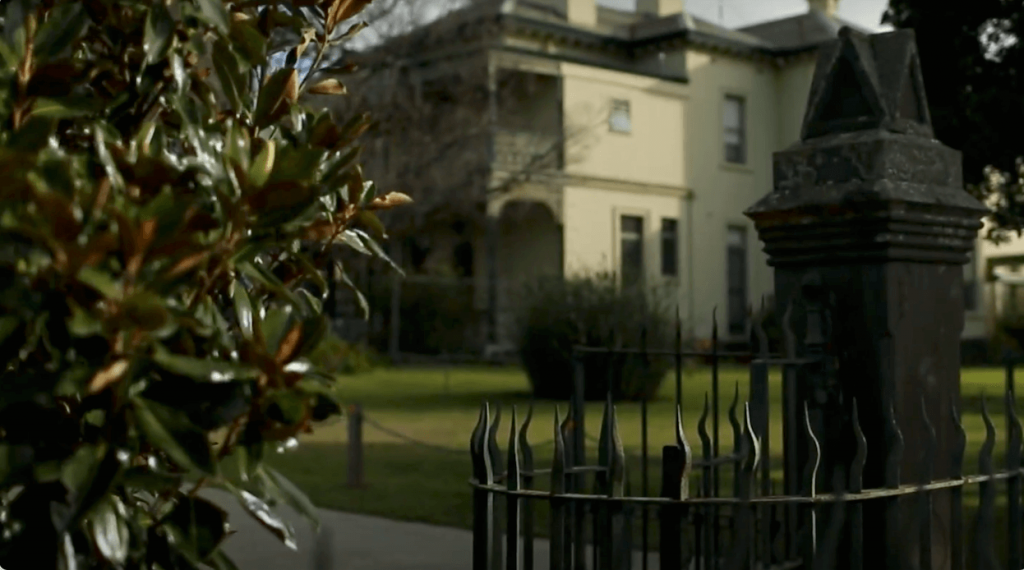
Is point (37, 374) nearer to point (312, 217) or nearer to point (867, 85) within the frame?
point (312, 217)

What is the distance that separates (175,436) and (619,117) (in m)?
29.1

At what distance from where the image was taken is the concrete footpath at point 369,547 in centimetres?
720

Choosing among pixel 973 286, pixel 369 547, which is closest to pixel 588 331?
pixel 369 547

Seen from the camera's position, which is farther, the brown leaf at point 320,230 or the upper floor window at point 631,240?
the upper floor window at point 631,240

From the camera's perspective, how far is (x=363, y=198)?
2789 mm

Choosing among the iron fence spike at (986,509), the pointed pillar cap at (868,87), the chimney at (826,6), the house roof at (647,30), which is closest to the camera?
the iron fence spike at (986,509)

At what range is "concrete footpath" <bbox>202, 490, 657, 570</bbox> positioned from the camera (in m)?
7.20

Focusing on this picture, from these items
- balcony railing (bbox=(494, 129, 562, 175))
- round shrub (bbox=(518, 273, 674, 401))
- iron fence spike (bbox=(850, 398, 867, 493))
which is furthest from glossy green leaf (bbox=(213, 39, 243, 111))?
balcony railing (bbox=(494, 129, 562, 175))

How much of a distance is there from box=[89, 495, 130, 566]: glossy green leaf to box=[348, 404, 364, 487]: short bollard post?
8.43 m

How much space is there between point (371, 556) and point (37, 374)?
5812mm

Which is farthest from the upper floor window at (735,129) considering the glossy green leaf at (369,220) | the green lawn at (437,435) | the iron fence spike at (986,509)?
the glossy green leaf at (369,220)

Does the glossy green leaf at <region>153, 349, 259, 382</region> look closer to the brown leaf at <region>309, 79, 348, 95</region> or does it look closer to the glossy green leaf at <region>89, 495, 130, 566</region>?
the glossy green leaf at <region>89, 495, 130, 566</region>

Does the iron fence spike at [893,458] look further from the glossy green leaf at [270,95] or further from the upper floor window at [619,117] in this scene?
the upper floor window at [619,117]

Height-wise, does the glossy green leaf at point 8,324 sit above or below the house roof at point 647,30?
below
